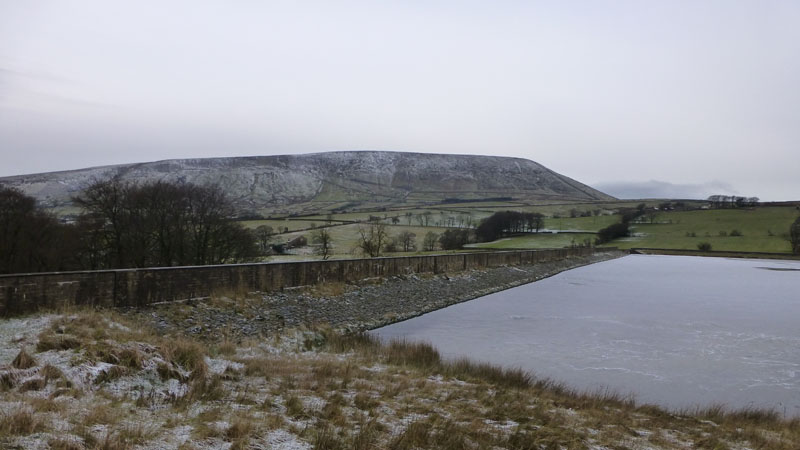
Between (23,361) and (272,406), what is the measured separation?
3768 millimetres

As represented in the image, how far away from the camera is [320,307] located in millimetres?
19938

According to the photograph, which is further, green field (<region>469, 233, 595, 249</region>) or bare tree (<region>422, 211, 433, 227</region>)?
bare tree (<region>422, 211, 433, 227</region>)

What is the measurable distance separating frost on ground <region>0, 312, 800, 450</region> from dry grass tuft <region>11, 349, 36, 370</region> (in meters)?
0.03

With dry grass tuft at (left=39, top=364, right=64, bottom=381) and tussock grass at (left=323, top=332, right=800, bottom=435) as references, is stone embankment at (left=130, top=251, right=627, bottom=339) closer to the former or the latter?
tussock grass at (left=323, top=332, right=800, bottom=435)

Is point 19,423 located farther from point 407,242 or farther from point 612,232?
point 612,232

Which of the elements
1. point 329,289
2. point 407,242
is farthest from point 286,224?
point 329,289

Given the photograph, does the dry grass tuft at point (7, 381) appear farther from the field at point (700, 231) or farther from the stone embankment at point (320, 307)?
the field at point (700, 231)

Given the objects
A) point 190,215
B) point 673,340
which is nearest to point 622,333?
point 673,340

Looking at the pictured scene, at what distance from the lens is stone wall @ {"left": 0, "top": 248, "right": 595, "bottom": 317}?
36.8ft

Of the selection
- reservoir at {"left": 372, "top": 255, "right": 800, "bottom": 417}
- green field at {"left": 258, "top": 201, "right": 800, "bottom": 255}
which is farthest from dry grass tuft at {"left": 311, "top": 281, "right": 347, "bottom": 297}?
green field at {"left": 258, "top": 201, "right": 800, "bottom": 255}

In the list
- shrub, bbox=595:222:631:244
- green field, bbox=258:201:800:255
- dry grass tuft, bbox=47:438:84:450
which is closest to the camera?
dry grass tuft, bbox=47:438:84:450

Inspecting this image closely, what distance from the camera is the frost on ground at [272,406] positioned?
18.9 feet

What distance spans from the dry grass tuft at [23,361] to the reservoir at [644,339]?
431 inches

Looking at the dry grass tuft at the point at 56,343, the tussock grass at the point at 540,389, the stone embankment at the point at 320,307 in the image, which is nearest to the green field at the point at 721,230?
the stone embankment at the point at 320,307
